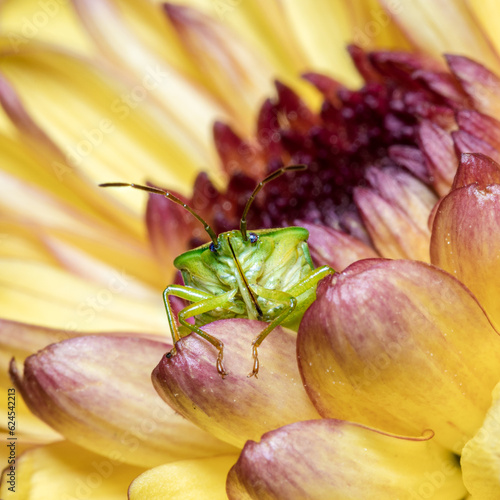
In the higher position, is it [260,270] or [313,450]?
[260,270]

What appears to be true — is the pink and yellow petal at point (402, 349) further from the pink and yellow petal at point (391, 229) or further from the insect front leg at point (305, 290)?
the pink and yellow petal at point (391, 229)

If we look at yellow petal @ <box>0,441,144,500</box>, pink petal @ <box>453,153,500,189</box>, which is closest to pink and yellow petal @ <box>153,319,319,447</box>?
yellow petal @ <box>0,441,144,500</box>

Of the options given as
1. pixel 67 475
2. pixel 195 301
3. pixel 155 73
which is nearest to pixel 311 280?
pixel 195 301

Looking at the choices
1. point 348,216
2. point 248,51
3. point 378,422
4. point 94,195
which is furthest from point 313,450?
point 248,51

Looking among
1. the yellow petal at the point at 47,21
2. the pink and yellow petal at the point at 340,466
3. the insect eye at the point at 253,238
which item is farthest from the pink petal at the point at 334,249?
the yellow petal at the point at 47,21

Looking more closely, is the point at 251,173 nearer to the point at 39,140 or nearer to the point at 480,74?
the point at 39,140

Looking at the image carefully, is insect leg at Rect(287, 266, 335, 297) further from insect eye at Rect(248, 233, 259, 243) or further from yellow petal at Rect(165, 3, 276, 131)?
yellow petal at Rect(165, 3, 276, 131)

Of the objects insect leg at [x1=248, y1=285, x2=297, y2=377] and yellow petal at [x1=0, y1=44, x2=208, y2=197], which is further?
yellow petal at [x1=0, y1=44, x2=208, y2=197]
